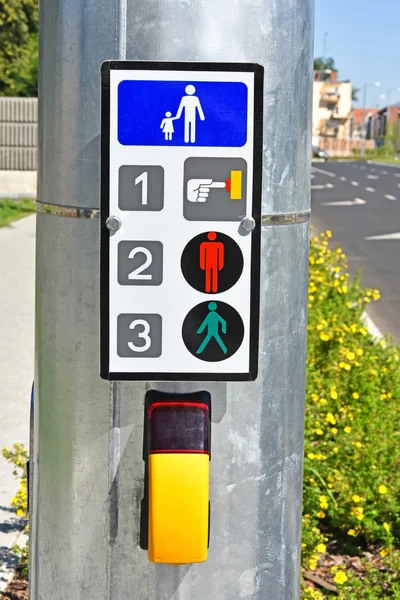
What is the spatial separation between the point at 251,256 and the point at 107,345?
342 mm

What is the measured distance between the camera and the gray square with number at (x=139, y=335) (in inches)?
83.0

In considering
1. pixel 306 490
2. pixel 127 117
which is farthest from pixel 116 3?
pixel 306 490

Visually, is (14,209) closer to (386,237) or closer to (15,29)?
(15,29)

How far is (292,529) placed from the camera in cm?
236

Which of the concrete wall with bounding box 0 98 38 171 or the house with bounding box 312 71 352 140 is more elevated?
the house with bounding box 312 71 352 140

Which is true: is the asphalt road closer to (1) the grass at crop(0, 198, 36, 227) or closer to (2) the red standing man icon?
(1) the grass at crop(0, 198, 36, 227)

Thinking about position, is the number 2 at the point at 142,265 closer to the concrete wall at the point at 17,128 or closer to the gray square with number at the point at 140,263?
the gray square with number at the point at 140,263

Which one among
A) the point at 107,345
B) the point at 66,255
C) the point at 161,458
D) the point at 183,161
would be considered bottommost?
the point at 161,458

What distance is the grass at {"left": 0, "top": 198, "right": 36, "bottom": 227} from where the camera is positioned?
2019 centimetres

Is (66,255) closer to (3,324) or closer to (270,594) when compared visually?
(270,594)

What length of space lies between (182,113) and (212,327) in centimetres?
43

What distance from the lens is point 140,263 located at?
82.5 inches

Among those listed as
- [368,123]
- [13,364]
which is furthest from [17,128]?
[368,123]

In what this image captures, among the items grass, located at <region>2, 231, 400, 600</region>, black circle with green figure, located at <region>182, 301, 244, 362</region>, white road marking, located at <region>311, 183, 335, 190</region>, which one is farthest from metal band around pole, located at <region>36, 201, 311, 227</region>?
white road marking, located at <region>311, 183, 335, 190</region>
